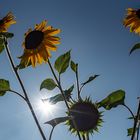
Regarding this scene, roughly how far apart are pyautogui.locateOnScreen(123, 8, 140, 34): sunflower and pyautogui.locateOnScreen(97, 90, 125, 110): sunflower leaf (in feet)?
3.93

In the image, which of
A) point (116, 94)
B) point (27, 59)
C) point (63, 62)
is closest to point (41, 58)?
point (27, 59)

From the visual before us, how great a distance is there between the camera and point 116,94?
2.90 meters

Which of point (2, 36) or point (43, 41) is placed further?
point (43, 41)

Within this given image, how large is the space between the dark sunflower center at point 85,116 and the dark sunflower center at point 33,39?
1.12 metres

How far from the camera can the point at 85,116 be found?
2.73m

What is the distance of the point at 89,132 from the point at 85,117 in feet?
0.67

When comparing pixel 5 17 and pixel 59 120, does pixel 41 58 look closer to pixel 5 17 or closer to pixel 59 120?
pixel 5 17

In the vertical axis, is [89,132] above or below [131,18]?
below

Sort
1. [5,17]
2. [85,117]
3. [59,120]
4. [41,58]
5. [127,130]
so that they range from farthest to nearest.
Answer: [5,17]
[41,58]
[127,130]
[85,117]
[59,120]

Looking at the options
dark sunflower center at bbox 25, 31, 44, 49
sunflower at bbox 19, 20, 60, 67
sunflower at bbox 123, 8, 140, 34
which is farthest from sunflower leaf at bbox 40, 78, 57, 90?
sunflower at bbox 123, 8, 140, 34

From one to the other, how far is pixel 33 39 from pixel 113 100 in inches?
50.8

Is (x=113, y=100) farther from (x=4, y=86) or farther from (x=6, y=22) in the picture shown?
(x=6, y=22)

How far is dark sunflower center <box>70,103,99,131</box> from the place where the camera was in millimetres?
2707

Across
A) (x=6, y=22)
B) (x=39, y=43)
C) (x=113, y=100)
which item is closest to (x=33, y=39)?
(x=39, y=43)
